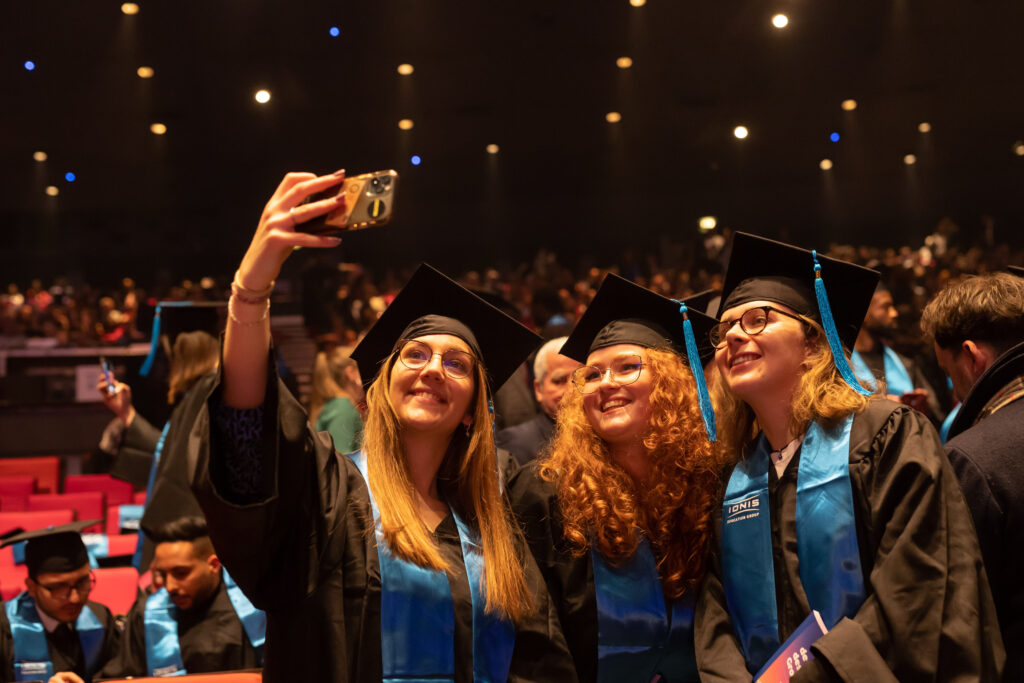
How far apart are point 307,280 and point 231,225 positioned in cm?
162

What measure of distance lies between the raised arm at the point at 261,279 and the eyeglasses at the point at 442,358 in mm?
648

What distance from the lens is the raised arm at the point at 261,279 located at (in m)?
1.68

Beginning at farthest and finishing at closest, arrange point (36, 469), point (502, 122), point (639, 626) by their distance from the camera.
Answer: point (502, 122) → point (36, 469) → point (639, 626)

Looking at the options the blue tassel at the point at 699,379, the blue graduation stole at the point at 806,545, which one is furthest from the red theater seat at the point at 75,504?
the blue graduation stole at the point at 806,545

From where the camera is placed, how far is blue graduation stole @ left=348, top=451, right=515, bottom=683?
2059mm

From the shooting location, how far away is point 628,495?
2.47 meters

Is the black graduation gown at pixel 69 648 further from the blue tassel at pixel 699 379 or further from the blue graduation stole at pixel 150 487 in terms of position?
the blue tassel at pixel 699 379

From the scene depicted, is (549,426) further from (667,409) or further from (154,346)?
(154,346)

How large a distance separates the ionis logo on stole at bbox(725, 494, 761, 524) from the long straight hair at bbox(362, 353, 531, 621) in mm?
581

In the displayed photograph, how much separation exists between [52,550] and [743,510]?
3.03 m

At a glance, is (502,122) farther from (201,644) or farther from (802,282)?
(802,282)

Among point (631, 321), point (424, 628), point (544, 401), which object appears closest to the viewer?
point (424, 628)

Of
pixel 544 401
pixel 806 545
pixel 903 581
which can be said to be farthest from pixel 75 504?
pixel 903 581

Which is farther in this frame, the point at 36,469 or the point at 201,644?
the point at 36,469
